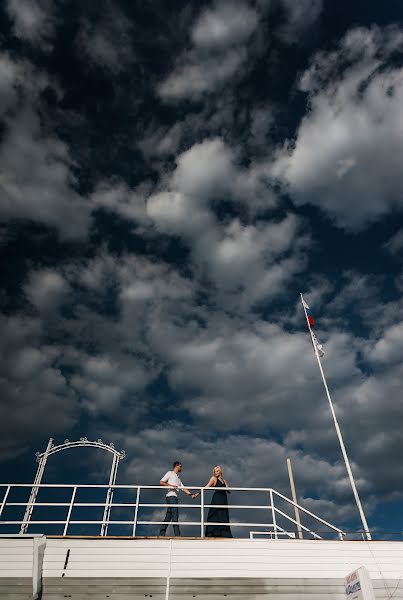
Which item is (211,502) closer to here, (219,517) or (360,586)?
(219,517)

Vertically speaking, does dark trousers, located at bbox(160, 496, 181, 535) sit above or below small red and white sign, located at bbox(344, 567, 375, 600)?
above

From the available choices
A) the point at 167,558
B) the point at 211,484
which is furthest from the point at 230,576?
the point at 211,484

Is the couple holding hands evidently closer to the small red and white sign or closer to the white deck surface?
the white deck surface

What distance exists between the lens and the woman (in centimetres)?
934

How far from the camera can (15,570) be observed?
26.3ft

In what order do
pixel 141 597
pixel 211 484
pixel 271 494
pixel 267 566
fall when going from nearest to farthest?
1. pixel 141 597
2. pixel 267 566
3. pixel 271 494
4. pixel 211 484

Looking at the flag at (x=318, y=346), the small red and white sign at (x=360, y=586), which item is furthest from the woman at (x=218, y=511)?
the flag at (x=318, y=346)

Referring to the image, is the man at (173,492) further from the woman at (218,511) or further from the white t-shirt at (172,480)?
the woman at (218,511)

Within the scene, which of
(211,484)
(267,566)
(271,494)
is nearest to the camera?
(267,566)

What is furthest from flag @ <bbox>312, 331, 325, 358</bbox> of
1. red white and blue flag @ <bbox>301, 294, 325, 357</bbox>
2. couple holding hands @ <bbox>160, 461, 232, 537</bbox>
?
couple holding hands @ <bbox>160, 461, 232, 537</bbox>

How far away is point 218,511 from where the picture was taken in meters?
9.55

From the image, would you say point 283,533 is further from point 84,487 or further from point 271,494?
point 84,487

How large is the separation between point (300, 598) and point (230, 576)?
144 cm

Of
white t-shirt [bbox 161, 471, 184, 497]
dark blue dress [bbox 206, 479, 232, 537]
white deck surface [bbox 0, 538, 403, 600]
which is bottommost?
white deck surface [bbox 0, 538, 403, 600]
